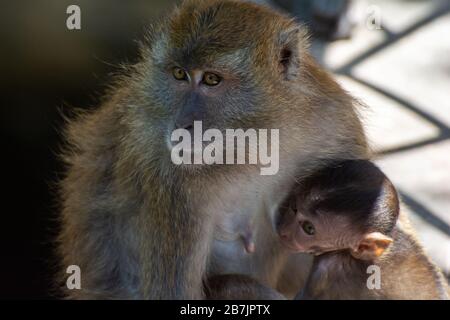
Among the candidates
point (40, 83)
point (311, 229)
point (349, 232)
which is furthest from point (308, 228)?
point (40, 83)

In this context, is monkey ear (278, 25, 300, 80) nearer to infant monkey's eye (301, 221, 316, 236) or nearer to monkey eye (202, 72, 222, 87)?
monkey eye (202, 72, 222, 87)

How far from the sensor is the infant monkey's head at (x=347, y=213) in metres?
4.27

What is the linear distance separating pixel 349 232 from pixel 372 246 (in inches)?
5.1

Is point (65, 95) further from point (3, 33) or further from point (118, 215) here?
point (118, 215)

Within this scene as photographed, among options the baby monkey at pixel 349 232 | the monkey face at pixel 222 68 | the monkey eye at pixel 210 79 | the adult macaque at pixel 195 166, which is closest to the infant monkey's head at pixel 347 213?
the baby monkey at pixel 349 232

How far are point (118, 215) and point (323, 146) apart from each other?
3.67 ft

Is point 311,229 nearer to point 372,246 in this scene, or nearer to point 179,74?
point 372,246

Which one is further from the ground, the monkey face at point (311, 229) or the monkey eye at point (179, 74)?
the monkey eye at point (179, 74)

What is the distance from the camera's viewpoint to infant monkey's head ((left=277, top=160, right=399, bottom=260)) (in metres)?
4.27

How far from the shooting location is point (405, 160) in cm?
679

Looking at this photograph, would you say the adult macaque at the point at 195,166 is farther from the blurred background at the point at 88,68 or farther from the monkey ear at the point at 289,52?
the blurred background at the point at 88,68

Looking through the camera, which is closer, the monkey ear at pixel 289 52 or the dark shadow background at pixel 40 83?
the monkey ear at pixel 289 52

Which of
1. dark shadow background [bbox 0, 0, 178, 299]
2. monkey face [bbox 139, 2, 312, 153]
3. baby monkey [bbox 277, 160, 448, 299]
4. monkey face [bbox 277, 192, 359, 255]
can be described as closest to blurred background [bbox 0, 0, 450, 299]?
dark shadow background [bbox 0, 0, 178, 299]

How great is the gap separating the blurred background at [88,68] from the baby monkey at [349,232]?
9.26 feet
